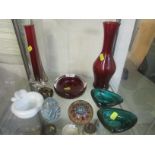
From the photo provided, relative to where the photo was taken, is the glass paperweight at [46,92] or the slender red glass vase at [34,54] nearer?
the slender red glass vase at [34,54]

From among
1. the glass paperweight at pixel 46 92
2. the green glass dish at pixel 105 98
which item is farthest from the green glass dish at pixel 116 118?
the glass paperweight at pixel 46 92

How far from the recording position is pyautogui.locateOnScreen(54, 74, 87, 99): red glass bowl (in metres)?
0.79

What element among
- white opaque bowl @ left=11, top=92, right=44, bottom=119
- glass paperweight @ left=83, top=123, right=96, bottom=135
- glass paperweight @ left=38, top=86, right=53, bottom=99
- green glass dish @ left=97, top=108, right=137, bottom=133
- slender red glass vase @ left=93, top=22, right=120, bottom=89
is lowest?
glass paperweight @ left=83, top=123, right=96, bottom=135

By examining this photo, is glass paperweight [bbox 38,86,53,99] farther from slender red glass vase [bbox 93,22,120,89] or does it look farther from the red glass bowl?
slender red glass vase [bbox 93,22,120,89]

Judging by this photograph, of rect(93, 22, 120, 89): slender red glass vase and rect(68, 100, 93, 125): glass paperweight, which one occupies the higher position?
rect(93, 22, 120, 89): slender red glass vase

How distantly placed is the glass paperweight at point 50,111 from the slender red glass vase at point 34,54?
148mm

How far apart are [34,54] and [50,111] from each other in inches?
10.3

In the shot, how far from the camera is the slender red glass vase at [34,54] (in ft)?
2.31

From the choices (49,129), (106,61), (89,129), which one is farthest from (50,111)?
(106,61)

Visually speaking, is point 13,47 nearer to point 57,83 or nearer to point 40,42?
point 40,42

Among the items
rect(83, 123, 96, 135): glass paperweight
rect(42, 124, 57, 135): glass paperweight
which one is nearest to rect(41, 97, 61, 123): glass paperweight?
rect(42, 124, 57, 135): glass paperweight

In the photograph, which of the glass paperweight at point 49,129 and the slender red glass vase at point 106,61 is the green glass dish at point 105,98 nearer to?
the slender red glass vase at point 106,61

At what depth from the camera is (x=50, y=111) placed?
745 millimetres
